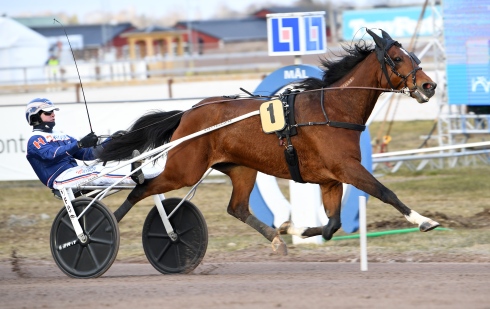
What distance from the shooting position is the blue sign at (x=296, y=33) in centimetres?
904

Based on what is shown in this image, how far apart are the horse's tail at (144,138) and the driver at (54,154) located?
10.7 inches

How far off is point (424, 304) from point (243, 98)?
292 centimetres

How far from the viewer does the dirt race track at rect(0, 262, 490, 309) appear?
5895 millimetres

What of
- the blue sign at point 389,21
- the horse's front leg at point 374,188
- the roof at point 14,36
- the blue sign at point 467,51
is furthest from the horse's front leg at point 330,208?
the roof at point 14,36

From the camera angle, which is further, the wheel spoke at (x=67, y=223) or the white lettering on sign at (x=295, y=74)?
the white lettering on sign at (x=295, y=74)

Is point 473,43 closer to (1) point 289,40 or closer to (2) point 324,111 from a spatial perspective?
(1) point 289,40

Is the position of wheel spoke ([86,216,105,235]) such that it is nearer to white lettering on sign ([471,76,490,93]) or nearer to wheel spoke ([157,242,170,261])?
wheel spoke ([157,242,170,261])

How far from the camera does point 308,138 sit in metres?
7.39

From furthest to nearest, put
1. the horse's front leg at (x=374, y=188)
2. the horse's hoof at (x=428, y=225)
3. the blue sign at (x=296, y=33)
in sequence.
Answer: the blue sign at (x=296, y=33) → the horse's front leg at (x=374, y=188) → the horse's hoof at (x=428, y=225)

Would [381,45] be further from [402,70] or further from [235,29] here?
[235,29]

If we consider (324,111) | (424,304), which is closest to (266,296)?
(424,304)

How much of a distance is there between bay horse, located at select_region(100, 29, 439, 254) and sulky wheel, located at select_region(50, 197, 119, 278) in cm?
49

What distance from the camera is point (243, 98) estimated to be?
7895 millimetres

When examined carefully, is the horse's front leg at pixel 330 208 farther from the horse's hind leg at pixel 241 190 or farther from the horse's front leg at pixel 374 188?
the horse's hind leg at pixel 241 190
